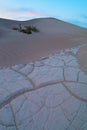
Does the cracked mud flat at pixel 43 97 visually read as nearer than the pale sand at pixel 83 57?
Yes

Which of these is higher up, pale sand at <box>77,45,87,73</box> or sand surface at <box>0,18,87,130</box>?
pale sand at <box>77,45,87,73</box>

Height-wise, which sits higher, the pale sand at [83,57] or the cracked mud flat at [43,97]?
the pale sand at [83,57]

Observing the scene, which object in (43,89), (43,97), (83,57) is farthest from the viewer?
(83,57)

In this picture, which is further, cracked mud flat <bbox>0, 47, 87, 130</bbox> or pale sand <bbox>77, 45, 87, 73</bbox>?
pale sand <bbox>77, 45, 87, 73</bbox>

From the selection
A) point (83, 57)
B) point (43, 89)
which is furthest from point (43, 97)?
point (83, 57)

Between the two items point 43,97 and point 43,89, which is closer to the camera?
point 43,97

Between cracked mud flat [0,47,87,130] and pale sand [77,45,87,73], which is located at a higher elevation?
pale sand [77,45,87,73]

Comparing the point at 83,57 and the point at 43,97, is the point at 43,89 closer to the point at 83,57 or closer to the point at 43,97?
the point at 43,97

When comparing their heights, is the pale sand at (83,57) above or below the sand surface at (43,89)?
above

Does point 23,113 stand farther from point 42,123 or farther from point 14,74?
point 14,74
